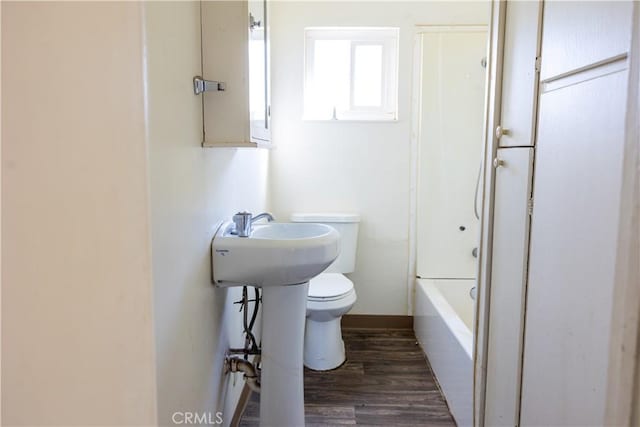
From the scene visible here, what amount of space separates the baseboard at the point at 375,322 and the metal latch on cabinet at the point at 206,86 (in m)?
2.02

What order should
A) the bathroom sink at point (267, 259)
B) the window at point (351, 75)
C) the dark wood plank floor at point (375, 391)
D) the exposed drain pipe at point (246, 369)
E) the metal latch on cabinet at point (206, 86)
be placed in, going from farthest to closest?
the window at point (351, 75), the dark wood plank floor at point (375, 391), the exposed drain pipe at point (246, 369), the bathroom sink at point (267, 259), the metal latch on cabinet at point (206, 86)

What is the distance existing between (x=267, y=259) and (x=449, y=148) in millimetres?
1774

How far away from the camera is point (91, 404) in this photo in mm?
966

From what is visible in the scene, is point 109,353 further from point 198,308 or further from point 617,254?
point 617,254

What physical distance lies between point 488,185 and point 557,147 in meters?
0.43

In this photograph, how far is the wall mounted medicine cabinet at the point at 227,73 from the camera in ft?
4.65

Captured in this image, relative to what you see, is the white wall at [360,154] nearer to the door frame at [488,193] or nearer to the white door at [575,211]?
the door frame at [488,193]

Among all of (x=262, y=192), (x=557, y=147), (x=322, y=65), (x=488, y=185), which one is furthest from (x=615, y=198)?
(x=322, y=65)

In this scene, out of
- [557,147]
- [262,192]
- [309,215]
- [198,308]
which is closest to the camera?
[557,147]

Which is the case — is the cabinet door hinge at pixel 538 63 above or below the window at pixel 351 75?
below

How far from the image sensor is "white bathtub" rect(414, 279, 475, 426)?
181 centimetres

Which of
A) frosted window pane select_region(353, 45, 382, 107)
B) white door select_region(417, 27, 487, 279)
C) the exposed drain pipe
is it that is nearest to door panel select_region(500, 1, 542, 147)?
the exposed drain pipe

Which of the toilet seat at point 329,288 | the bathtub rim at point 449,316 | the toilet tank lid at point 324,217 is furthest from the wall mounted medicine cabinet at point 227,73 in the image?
the toilet tank lid at point 324,217

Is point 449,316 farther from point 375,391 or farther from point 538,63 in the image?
point 538,63
